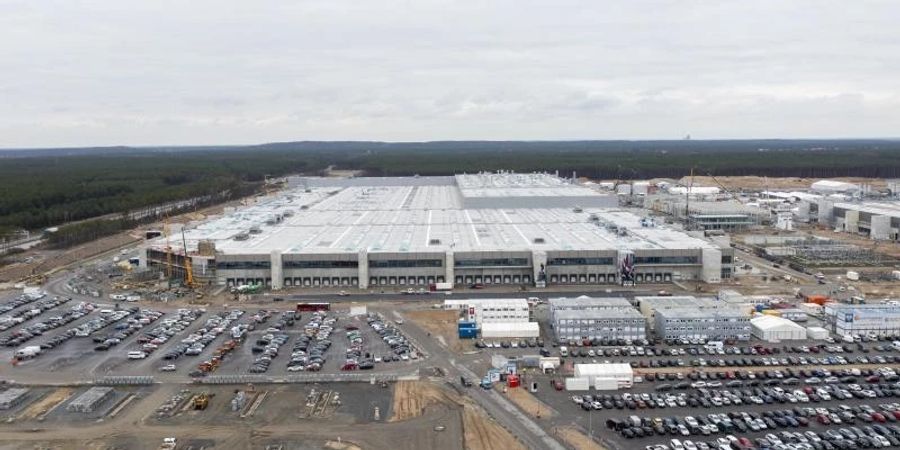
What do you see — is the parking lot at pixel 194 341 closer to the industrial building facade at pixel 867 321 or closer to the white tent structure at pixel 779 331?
the white tent structure at pixel 779 331

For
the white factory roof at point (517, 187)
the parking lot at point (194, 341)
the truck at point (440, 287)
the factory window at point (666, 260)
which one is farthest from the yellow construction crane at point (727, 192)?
the parking lot at point (194, 341)

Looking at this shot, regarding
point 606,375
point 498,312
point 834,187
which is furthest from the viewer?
point 834,187

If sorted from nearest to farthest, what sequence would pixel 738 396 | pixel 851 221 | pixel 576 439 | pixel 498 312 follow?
1. pixel 576 439
2. pixel 738 396
3. pixel 498 312
4. pixel 851 221

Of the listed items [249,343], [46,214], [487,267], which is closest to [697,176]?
[487,267]

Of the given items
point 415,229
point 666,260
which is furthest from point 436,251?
point 666,260

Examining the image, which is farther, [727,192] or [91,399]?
[727,192]

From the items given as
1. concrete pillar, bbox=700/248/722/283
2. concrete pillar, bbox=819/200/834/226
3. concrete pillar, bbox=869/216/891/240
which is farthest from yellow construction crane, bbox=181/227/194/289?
concrete pillar, bbox=819/200/834/226

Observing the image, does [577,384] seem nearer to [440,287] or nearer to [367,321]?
[367,321]
